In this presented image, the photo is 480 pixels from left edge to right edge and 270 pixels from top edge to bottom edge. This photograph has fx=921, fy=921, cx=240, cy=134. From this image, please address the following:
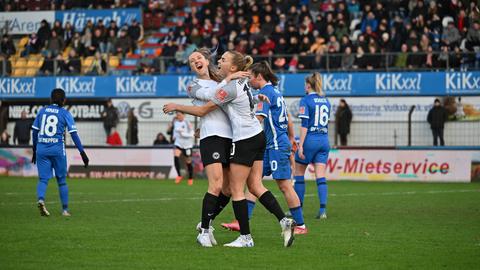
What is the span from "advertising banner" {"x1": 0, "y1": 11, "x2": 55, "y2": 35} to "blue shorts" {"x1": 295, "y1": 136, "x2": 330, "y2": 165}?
1026 inches

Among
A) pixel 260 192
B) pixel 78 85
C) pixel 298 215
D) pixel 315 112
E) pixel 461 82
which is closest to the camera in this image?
pixel 260 192

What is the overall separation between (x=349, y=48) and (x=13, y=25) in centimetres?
1616

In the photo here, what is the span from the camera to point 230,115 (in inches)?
417

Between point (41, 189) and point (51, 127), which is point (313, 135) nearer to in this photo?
point (51, 127)

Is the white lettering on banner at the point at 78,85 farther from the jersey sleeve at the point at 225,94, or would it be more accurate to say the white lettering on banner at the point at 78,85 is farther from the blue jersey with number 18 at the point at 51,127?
the jersey sleeve at the point at 225,94

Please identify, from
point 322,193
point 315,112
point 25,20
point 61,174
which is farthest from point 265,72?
point 25,20

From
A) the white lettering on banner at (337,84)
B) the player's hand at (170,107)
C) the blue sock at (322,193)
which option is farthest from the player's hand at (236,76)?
the white lettering on banner at (337,84)

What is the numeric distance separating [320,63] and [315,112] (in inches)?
627

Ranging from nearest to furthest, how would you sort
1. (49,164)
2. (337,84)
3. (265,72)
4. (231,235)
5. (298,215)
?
1. (231,235)
2. (298,215)
3. (265,72)
4. (49,164)
5. (337,84)

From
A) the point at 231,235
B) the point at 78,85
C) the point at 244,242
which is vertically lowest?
the point at 231,235

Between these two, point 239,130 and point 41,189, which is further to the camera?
point 41,189

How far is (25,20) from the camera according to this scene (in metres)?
39.2

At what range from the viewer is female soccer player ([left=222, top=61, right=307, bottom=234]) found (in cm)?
1255

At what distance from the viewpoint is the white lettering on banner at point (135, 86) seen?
33.4 meters
